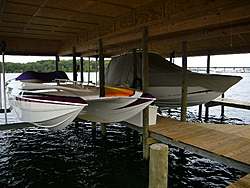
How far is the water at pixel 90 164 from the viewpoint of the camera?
5438mm

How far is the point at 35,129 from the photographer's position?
10125 millimetres

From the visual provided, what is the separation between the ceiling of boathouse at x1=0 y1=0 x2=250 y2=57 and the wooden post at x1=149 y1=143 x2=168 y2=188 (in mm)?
2695

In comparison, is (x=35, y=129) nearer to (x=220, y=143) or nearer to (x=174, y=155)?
(x=174, y=155)

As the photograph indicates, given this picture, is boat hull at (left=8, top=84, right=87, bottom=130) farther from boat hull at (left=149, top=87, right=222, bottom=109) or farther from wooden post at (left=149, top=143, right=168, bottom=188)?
boat hull at (left=149, top=87, right=222, bottom=109)

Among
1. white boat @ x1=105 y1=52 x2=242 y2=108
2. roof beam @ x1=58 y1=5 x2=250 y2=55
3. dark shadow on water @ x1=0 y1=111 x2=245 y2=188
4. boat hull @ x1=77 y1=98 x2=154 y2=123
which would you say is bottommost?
dark shadow on water @ x1=0 y1=111 x2=245 y2=188

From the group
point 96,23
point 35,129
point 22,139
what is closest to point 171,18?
point 96,23

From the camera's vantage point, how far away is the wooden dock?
4.18 meters

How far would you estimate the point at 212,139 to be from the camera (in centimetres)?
523

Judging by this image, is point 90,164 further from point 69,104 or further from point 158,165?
point 158,165

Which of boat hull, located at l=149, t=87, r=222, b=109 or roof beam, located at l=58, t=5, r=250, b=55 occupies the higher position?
roof beam, located at l=58, t=5, r=250, b=55

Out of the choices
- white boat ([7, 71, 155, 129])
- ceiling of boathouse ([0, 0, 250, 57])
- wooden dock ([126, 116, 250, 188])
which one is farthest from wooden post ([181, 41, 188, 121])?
white boat ([7, 71, 155, 129])

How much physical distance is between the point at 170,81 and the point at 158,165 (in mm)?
6069

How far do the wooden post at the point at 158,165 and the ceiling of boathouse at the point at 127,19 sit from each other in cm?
269

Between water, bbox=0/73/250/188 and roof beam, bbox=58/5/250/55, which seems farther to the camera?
water, bbox=0/73/250/188
